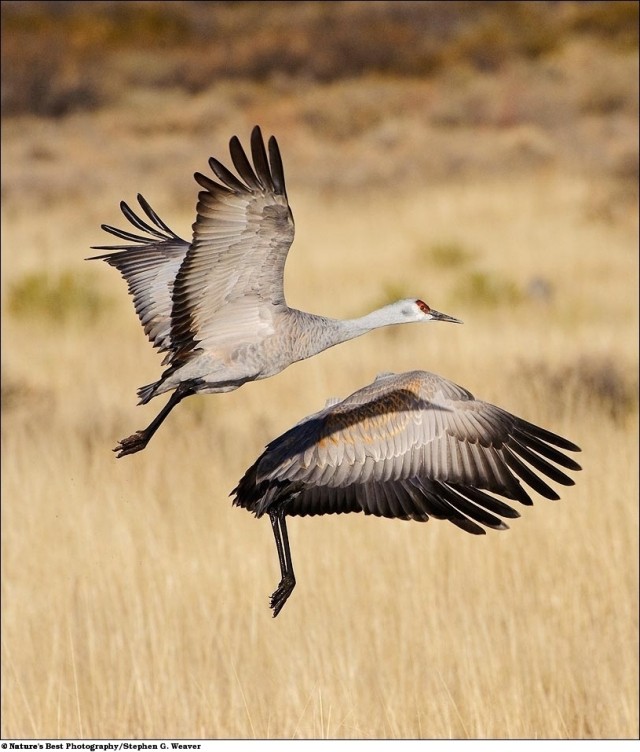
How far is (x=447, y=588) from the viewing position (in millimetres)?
7520

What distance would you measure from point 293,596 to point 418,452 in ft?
7.60

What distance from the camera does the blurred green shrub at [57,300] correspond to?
53.0ft

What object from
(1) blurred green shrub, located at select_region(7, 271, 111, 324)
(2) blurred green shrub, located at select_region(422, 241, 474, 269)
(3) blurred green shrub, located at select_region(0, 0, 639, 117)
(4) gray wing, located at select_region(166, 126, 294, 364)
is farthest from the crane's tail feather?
(3) blurred green shrub, located at select_region(0, 0, 639, 117)

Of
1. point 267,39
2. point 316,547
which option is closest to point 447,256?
point 316,547

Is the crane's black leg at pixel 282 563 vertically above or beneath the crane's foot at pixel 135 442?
beneath

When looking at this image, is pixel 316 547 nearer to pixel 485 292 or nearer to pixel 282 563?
pixel 282 563

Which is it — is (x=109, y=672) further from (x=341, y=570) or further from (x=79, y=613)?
(x=341, y=570)

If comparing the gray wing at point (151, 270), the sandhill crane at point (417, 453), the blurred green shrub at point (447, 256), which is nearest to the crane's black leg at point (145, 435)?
the sandhill crane at point (417, 453)

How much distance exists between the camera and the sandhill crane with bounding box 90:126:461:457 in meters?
4.52

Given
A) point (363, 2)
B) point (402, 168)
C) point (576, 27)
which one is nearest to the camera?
point (402, 168)

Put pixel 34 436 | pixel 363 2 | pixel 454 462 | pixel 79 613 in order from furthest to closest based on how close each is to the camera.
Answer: pixel 363 2, pixel 34 436, pixel 79 613, pixel 454 462

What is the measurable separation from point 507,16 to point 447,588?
30.3 meters

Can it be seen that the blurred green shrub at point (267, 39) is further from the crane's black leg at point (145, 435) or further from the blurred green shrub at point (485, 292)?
the crane's black leg at point (145, 435)

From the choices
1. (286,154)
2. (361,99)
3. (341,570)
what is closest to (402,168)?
(286,154)
